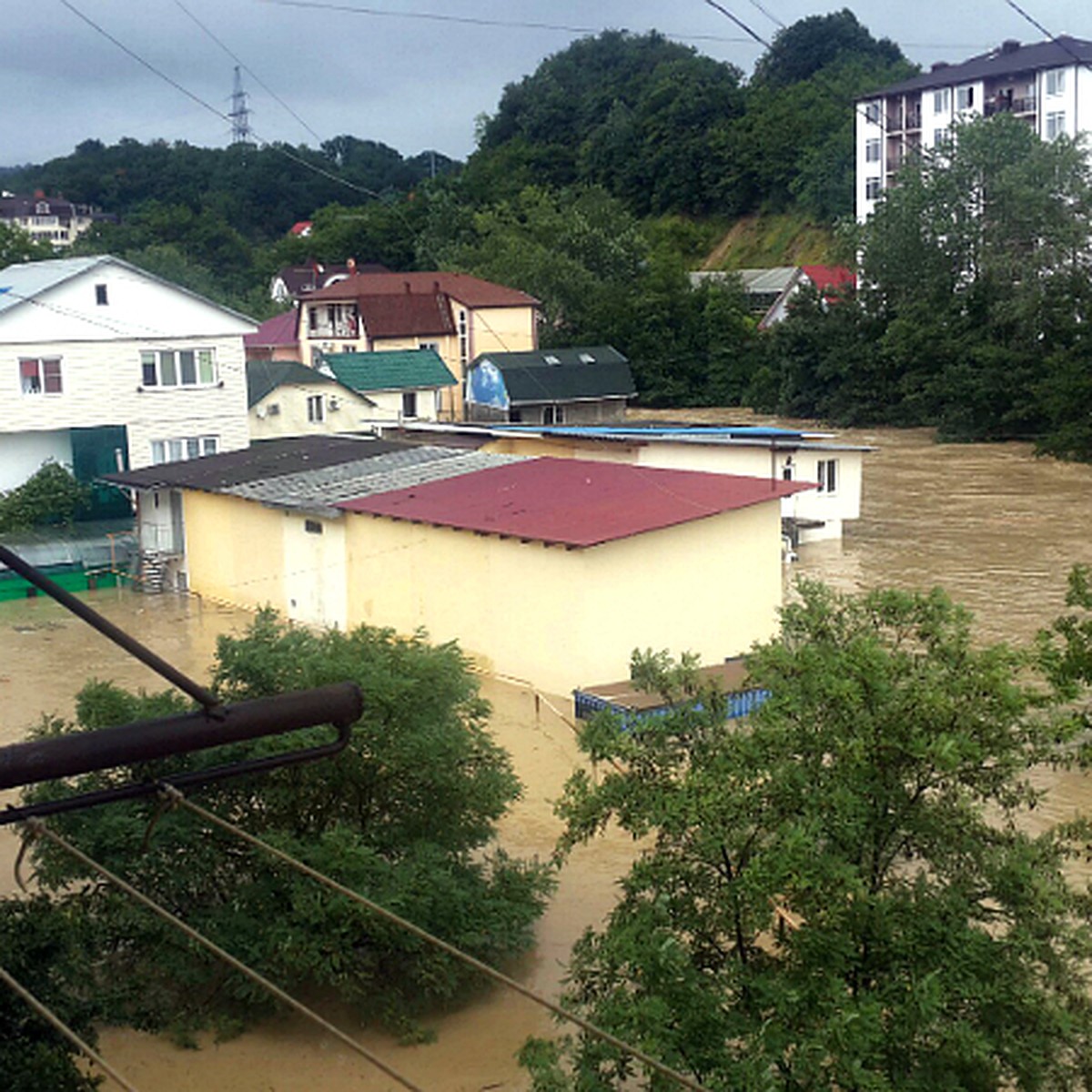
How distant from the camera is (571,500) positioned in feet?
66.2

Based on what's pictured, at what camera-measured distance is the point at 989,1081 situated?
6406mm

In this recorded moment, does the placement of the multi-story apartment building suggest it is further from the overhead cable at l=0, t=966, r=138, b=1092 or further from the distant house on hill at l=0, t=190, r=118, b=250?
the distant house on hill at l=0, t=190, r=118, b=250

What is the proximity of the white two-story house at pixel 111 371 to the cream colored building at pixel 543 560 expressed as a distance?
719 cm

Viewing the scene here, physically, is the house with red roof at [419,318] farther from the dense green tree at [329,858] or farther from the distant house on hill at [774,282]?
the dense green tree at [329,858]

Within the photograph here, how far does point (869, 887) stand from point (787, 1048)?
883mm

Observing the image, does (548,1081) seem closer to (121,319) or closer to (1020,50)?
(121,319)

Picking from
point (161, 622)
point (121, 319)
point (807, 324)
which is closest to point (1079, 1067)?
point (161, 622)

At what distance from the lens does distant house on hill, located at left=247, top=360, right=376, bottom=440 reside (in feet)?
112

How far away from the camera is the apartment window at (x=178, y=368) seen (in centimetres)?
3019

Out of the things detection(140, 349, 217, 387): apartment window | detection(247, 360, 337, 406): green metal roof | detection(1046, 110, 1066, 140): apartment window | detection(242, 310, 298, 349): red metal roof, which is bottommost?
detection(247, 360, 337, 406): green metal roof

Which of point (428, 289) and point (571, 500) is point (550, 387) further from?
point (571, 500)

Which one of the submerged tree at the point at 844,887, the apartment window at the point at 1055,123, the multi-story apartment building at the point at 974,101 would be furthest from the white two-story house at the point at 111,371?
the apartment window at the point at 1055,123

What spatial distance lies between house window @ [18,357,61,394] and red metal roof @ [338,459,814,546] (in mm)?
10105

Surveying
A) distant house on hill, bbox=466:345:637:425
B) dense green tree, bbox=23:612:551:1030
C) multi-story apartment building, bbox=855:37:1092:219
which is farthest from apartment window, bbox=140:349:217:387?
multi-story apartment building, bbox=855:37:1092:219
